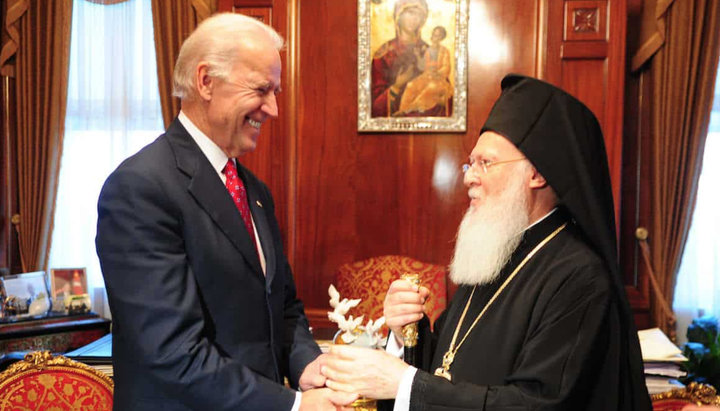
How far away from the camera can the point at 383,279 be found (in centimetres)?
420

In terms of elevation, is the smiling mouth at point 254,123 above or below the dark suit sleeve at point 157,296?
above

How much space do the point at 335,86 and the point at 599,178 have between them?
3061 millimetres

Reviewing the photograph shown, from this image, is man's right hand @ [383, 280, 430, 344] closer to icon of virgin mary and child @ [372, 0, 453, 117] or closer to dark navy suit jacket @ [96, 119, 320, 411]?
dark navy suit jacket @ [96, 119, 320, 411]

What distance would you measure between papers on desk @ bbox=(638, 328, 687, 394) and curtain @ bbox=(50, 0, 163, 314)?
3.99 m

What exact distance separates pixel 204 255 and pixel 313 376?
0.60 meters

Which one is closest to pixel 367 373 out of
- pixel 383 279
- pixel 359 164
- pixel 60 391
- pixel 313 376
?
pixel 313 376

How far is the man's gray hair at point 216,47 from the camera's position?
193 cm

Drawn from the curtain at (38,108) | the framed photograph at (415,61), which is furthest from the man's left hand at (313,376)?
the curtain at (38,108)

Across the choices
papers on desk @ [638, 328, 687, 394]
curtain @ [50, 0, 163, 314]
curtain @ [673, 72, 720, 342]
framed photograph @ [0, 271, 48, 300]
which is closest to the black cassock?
papers on desk @ [638, 328, 687, 394]

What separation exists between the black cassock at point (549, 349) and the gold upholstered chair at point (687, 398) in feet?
2.24

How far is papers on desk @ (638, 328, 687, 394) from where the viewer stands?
2.74m

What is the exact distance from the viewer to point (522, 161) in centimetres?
189

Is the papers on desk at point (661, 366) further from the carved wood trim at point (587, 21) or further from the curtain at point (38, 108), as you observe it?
the curtain at point (38, 108)

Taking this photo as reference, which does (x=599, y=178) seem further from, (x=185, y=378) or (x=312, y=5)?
(x=312, y=5)
